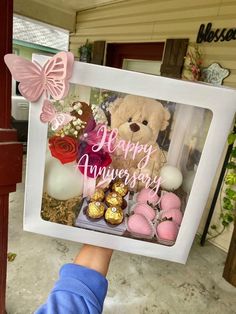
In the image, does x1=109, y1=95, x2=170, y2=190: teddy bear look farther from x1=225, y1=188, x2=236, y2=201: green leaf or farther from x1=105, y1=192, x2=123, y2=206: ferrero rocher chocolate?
x1=225, y1=188, x2=236, y2=201: green leaf

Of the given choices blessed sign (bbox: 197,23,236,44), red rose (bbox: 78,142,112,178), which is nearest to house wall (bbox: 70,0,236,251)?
blessed sign (bbox: 197,23,236,44)

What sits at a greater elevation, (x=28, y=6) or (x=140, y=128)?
(x=28, y=6)

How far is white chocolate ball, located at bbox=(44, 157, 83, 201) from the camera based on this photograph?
541 millimetres

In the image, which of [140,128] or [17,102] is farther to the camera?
[17,102]

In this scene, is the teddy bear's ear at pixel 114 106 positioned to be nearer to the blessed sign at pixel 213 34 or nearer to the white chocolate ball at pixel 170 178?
the white chocolate ball at pixel 170 178

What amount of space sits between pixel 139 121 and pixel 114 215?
22cm

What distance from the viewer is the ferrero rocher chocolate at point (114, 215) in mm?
563

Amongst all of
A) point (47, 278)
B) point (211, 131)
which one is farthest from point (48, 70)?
point (47, 278)

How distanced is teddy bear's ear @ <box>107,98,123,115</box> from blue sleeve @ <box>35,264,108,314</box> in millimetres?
371

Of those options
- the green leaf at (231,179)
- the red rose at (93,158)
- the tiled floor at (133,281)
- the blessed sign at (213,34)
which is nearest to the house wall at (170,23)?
the blessed sign at (213,34)

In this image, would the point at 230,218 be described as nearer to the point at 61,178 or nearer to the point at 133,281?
the point at 133,281

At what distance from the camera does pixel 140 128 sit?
1.68ft

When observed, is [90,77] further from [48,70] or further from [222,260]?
[222,260]

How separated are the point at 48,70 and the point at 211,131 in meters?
0.33
